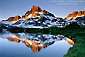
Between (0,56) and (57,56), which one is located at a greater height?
(0,56)

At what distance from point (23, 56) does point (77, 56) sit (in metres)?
13.9

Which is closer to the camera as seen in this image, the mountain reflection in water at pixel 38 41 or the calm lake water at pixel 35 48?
the calm lake water at pixel 35 48

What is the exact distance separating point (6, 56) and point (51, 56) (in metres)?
11.7

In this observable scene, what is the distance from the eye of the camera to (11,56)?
30188mm

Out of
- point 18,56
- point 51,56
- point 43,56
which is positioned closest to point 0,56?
point 18,56

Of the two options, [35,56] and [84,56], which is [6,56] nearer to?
[35,56]

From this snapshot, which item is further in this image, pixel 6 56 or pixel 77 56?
pixel 6 56

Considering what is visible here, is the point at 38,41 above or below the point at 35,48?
below

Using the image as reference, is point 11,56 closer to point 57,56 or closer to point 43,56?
point 43,56

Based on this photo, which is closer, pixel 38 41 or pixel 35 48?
pixel 35 48

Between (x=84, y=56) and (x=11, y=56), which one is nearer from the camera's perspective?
(x=84, y=56)

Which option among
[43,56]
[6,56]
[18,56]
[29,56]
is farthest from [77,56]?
[6,56]

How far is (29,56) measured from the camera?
97.8ft

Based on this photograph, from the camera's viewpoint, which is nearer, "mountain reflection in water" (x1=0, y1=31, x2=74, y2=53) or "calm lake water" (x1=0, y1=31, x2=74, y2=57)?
"calm lake water" (x1=0, y1=31, x2=74, y2=57)
